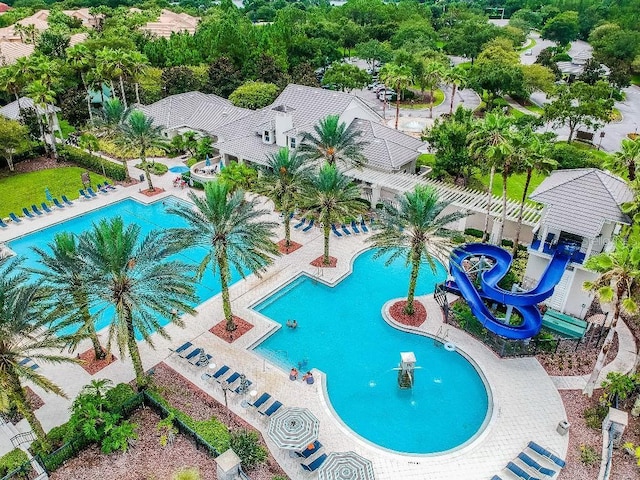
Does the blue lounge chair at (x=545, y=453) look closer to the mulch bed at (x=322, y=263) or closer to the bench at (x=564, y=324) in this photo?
the bench at (x=564, y=324)

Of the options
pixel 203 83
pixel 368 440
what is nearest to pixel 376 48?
pixel 203 83

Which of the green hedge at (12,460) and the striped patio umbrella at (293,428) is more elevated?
the striped patio umbrella at (293,428)

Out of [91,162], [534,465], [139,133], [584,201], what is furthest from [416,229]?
[91,162]

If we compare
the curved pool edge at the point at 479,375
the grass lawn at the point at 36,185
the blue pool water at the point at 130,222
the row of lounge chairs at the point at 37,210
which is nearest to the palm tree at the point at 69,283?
the blue pool water at the point at 130,222

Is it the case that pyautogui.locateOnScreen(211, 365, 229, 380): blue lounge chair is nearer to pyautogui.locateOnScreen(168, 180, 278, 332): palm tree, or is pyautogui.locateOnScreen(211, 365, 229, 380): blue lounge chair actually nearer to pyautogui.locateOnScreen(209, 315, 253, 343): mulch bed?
pyautogui.locateOnScreen(209, 315, 253, 343): mulch bed

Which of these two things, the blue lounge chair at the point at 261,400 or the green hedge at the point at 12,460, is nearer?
the green hedge at the point at 12,460

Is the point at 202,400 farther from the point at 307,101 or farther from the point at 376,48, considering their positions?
the point at 376,48

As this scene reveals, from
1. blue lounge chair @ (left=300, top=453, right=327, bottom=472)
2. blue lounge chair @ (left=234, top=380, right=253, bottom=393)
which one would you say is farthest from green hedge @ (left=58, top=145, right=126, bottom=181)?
blue lounge chair @ (left=300, top=453, right=327, bottom=472)
